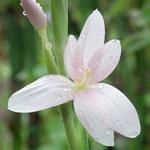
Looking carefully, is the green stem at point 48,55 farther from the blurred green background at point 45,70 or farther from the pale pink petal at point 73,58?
the blurred green background at point 45,70

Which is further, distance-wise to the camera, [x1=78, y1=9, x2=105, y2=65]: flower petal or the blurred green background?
the blurred green background

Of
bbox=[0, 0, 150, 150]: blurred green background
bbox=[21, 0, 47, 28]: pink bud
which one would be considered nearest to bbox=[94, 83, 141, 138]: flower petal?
bbox=[21, 0, 47, 28]: pink bud

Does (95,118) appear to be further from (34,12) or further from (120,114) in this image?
(34,12)

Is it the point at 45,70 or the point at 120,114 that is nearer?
the point at 120,114

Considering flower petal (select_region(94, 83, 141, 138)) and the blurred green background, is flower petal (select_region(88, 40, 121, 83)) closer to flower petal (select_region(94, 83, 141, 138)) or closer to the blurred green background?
flower petal (select_region(94, 83, 141, 138))

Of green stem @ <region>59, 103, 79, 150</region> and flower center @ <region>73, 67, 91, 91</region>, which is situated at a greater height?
flower center @ <region>73, 67, 91, 91</region>

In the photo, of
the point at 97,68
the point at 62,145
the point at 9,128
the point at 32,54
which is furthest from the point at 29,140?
the point at 97,68

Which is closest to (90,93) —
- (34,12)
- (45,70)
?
(34,12)

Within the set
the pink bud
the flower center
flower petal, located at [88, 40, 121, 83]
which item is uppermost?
the pink bud
